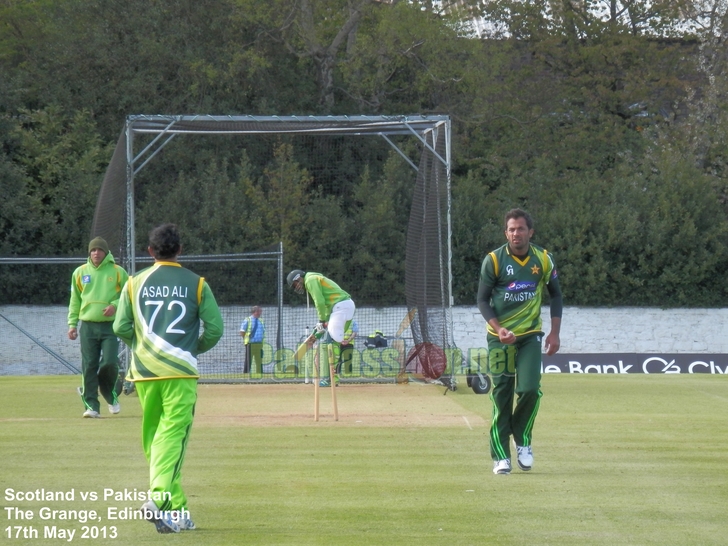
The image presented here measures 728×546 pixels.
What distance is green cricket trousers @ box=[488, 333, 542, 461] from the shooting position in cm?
781

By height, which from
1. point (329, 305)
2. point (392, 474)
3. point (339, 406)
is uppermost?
point (329, 305)

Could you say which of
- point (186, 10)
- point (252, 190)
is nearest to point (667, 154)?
point (252, 190)

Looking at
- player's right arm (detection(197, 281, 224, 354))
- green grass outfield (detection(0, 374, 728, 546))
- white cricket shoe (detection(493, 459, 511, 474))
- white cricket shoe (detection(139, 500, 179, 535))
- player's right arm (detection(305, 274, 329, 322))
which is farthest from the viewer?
player's right arm (detection(305, 274, 329, 322))

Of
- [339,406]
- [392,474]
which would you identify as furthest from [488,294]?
[339,406]

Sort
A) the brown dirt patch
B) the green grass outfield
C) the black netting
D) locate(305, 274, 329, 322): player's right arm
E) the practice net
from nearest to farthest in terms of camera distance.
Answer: the green grass outfield → the brown dirt patch → locate(305, 274, 329, 322): player's right arm → the practice net → the black netting

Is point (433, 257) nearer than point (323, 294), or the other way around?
point (323, 294)

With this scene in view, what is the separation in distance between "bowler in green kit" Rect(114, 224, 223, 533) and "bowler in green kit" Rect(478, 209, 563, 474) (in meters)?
2.48

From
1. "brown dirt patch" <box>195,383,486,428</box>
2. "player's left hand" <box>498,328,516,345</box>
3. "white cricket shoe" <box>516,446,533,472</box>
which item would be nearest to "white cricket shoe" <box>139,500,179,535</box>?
"player's left hand" <box>498,328,516,345</box>

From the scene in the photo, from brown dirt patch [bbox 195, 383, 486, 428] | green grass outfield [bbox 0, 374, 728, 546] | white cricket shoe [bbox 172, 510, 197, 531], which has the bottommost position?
brown dirt patch [bbox 195, 383, 486, 428]

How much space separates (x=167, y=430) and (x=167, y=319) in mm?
635

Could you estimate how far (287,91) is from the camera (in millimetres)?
35812

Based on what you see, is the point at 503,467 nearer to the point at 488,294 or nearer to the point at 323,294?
the point at 488,294

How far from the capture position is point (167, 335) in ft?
19.7

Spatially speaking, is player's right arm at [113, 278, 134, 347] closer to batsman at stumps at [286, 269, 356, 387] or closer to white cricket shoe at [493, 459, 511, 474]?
white cricket shoe at [493, 459, 511, 474]
